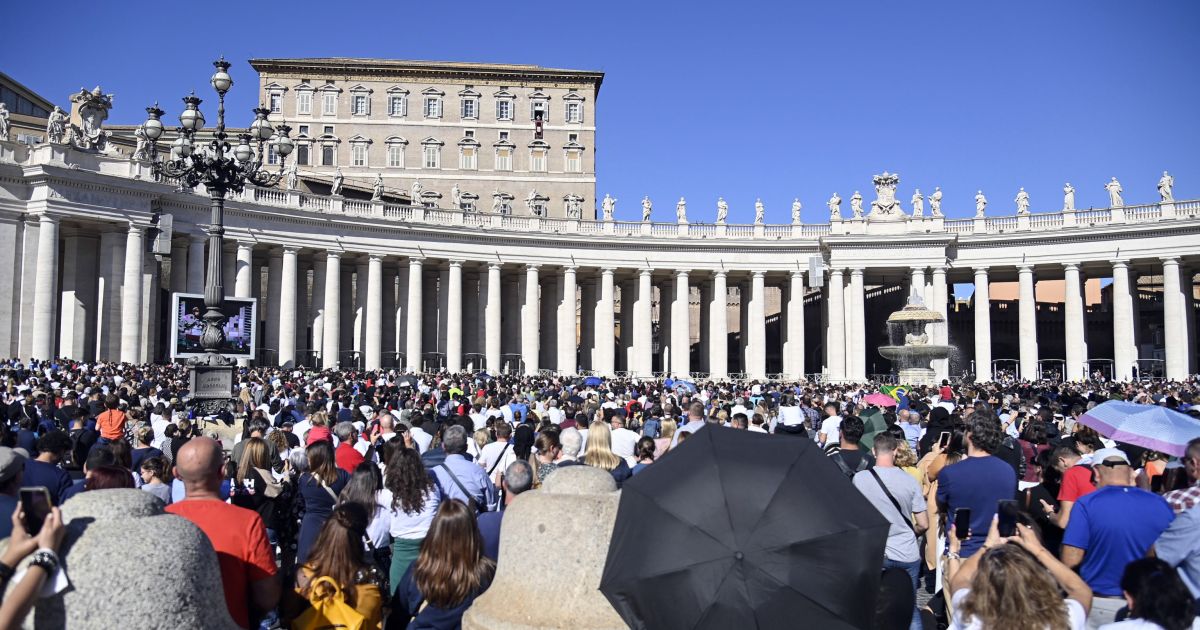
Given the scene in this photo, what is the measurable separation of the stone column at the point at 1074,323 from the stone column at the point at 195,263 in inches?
2010

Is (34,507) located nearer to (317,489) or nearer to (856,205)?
(317,489)

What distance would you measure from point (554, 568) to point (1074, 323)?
62.2 m

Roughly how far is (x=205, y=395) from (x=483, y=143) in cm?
6224

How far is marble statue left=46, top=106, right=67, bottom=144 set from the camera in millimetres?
47188

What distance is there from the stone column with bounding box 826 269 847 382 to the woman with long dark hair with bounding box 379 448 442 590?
56291mm

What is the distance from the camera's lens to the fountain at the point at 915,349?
2023 inches

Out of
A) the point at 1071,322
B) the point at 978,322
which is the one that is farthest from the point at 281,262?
the point at 1071,322

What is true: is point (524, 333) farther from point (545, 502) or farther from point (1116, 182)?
point (545, 502)

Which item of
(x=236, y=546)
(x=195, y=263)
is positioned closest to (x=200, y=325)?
(x=195, y=263)

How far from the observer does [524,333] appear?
65.5 meters

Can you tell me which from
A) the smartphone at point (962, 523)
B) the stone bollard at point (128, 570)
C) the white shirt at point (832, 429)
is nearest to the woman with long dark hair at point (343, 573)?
the stone bollard at point (128, 570)

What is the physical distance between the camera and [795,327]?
66.9 meters

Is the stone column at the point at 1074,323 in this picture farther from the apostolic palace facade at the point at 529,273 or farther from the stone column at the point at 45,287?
the stone column at the point at 45,287

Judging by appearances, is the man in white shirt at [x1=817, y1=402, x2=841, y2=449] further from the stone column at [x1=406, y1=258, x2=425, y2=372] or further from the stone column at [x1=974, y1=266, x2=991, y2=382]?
the stone column at [x1=974, y1=266, x2=991, y2=382]
